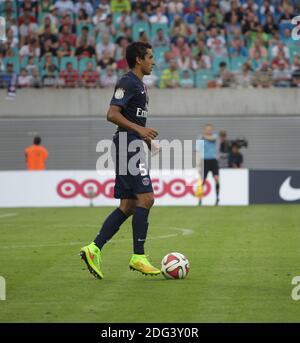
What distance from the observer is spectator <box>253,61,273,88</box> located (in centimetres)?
3131

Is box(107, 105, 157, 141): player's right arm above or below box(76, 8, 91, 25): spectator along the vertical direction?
below

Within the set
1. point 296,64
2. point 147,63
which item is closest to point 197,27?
point 296,64

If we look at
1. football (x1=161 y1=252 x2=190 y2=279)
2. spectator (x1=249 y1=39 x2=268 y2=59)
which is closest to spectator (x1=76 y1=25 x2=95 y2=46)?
spectator (x1=249 y1=39 x2=268 y2=59)

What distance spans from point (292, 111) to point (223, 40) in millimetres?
3167

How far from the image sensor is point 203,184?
26.7m

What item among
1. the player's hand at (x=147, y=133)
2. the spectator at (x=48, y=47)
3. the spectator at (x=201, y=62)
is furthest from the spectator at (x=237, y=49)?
the player's hand at (x=147, y=133)

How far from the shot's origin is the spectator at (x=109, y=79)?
3169cm

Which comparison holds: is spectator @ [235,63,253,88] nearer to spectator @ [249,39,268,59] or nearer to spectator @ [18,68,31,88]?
spectator @ [249,39,268,59]

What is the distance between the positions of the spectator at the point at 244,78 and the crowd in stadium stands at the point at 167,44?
0.03m

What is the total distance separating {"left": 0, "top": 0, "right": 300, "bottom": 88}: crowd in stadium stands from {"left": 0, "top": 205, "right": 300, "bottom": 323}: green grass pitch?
40.0 feet
